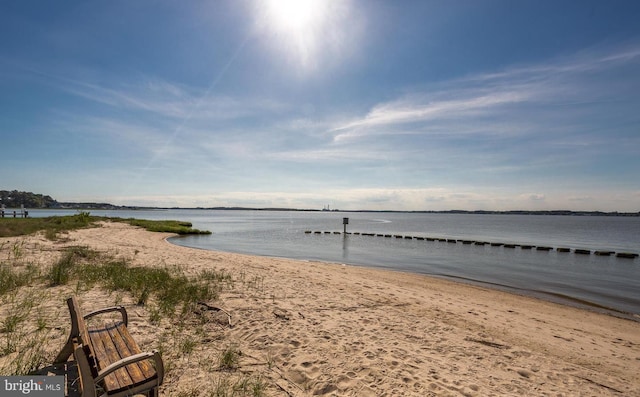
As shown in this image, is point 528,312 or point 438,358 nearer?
point 438,358

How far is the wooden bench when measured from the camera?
3.26m

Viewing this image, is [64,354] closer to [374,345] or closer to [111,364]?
[111,364]

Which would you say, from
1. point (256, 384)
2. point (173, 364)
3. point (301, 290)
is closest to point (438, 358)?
point (256, 384)

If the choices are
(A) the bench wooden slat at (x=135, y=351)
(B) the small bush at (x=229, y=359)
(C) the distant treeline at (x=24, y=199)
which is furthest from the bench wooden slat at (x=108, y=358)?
(C) the distant treeline at (x=24, y=199)

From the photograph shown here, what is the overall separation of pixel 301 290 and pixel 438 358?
5841 millimetres

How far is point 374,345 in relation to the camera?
6695 millimetres

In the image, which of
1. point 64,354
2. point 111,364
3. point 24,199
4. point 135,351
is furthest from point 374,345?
point 24,199

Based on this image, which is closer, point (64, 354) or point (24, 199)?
point (64, 354)

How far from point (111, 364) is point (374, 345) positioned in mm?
4936

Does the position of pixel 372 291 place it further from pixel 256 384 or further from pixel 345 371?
pixel 256 384

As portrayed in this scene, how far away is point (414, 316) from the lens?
9336mm

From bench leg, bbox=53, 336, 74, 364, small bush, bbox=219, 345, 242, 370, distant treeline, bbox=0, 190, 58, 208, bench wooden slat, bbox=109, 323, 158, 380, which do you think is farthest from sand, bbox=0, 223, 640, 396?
distant treeline, bbox=0, 190, 58, 208

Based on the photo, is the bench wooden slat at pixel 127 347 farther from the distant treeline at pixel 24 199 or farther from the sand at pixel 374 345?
the distant treeline at pixel 24 199

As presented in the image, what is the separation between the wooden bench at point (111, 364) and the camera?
3.26m
